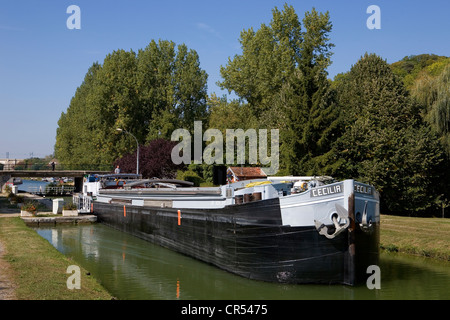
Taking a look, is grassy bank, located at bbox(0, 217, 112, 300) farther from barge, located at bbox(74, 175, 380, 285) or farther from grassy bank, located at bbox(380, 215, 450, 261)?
grassy bank, located at bbox(380, 215, 450, 261)

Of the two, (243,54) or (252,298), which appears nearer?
(252,298)

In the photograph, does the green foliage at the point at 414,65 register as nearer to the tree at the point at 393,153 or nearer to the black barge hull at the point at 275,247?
the tree at the point at 393,153

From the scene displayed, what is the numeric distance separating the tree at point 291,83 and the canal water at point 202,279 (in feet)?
53.5

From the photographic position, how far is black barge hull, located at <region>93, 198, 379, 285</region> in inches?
584

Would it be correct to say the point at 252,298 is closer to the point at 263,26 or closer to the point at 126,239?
the point at 126,239

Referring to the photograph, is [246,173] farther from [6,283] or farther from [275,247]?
[6,283]

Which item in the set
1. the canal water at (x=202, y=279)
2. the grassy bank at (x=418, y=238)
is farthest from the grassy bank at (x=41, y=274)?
the grassy bank at (x=418, y=238)

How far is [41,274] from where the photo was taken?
46.1 feet

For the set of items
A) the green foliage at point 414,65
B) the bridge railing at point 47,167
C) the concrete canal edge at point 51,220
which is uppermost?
the green foliage at point 414,65

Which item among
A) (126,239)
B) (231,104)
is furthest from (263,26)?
(126,239)

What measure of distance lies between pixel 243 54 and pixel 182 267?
2073 inches

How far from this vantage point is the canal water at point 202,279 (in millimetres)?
14828

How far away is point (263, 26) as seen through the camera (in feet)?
205

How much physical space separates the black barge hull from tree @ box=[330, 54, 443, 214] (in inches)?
787
